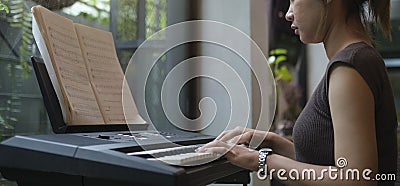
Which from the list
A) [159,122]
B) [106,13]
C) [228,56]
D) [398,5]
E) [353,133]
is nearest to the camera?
[353,133]

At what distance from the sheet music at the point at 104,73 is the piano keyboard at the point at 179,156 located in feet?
1.30

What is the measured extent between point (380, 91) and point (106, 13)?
3.95 feet

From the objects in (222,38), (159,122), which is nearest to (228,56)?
(222,38)

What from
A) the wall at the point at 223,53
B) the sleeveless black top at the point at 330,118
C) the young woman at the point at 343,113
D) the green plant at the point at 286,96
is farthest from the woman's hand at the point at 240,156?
the green plant at the point at 286,96

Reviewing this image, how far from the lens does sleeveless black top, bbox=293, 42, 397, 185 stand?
3.73 ft

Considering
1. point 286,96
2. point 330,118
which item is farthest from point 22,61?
point 286,96

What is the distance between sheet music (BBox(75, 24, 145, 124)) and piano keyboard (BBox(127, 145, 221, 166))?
397 millimetres

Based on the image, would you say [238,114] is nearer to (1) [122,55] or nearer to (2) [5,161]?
(1) [122,55]

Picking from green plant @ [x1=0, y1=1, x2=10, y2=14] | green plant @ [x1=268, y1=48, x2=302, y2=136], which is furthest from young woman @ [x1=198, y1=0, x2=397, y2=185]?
green plant @ [x1=268, y1=48, x2=302, y2=136]

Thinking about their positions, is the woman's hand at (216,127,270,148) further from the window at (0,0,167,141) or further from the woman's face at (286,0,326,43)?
the window at (0,0,167,141)

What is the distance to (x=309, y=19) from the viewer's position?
1.26m

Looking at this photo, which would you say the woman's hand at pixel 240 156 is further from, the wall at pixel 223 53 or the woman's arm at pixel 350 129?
the wall at pixel 223 53

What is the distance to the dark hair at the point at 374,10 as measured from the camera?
126 centimetres

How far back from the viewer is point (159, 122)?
2.28 metres
